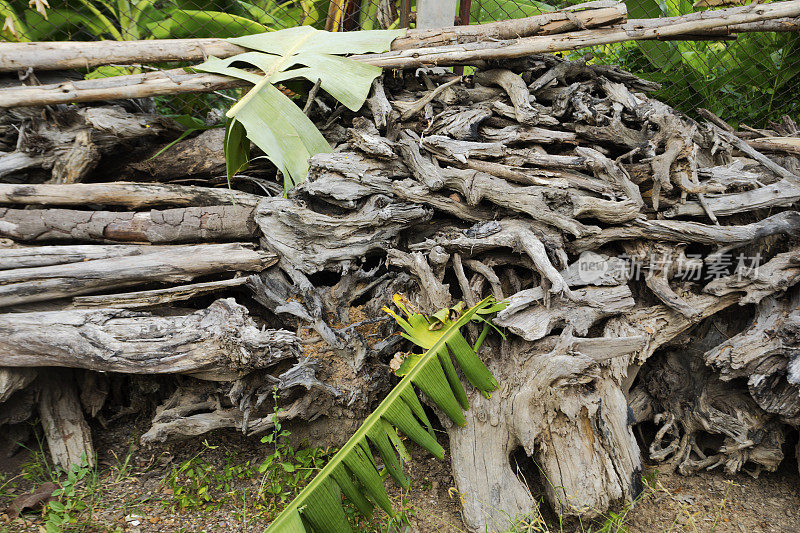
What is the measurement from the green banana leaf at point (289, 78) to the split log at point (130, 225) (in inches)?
9.9

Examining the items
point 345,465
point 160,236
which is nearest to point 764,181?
point 345,465

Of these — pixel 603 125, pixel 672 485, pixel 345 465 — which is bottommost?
pixel 672 485

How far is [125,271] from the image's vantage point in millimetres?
2596

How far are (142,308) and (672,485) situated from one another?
2.62 m

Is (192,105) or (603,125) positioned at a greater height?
(192,105)

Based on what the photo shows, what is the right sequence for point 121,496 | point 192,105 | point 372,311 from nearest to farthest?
point 121,496
point 372,311
point 192,105

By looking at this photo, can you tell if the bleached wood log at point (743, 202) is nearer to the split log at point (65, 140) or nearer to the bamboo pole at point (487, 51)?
the bamboo pole at point (487, 51)

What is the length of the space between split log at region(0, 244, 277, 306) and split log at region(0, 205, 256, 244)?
15 centimetres

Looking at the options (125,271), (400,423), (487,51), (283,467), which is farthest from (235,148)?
(400,423)

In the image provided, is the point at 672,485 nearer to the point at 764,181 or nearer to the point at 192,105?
the point at 764,181

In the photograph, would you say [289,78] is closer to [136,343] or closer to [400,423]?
[136,343]

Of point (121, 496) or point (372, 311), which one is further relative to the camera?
point (372, 311)

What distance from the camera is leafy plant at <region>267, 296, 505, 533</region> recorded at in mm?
1864

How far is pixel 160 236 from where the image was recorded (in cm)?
282
